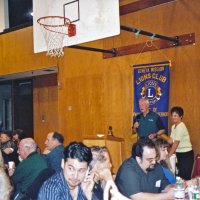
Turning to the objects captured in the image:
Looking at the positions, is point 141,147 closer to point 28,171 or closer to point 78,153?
point 78,153

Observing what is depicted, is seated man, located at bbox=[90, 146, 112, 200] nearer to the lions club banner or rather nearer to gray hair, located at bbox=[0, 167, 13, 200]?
gray hair, located at bbox=[0, 167, 13, 200]

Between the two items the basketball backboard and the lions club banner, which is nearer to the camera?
the basketball backboard

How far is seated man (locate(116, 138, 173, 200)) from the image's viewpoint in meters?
3.53

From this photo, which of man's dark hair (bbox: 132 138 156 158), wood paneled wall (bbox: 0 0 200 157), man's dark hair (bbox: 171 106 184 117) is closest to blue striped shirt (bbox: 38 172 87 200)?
man's dark hair (bbox: 132 138 156 158)

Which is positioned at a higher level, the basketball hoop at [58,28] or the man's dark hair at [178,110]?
the basketball hoop at [58,28]

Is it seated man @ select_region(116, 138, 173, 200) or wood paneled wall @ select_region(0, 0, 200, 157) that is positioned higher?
wood paneled wall @ select_region(0, 0, 200, 157)

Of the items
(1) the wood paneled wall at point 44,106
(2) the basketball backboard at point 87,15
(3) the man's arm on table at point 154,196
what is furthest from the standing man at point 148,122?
(1) the wood paneled wall at point 44,106

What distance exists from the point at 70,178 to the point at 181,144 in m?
4.46

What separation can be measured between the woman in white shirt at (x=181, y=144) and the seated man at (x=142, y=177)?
9.82 ft

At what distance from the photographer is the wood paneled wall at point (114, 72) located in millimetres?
7266

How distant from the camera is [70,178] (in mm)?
2791

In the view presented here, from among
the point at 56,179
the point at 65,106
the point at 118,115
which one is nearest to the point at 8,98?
the point at 65,106

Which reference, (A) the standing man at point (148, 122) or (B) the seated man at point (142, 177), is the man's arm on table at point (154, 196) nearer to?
(B) the seated man at point (142, 177)

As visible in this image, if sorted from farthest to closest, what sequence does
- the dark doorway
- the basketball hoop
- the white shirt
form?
the dark doorway < the basketball hoop < the white shirt
